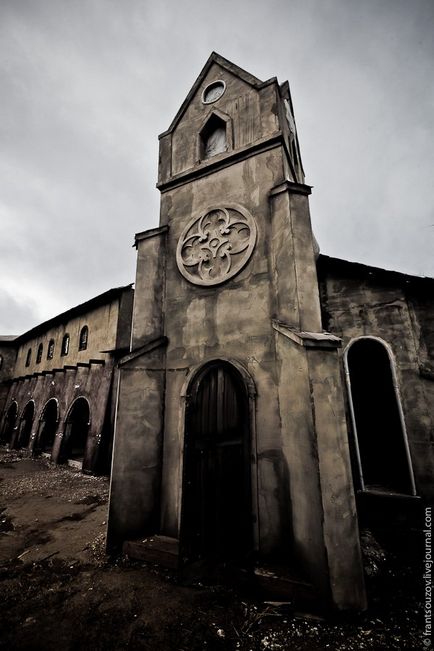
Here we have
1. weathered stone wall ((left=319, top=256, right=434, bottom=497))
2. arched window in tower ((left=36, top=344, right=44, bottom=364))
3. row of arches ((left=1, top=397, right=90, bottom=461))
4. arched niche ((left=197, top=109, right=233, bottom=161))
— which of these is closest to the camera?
weathered stone wall ((left=319, top=256, right=434, bottom=497))

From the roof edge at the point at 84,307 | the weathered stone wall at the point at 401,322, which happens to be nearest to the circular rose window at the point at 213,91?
the weathered stone wall at the point at 401,322

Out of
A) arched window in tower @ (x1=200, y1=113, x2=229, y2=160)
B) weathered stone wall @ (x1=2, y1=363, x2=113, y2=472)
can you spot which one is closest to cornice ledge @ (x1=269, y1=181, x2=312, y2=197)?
arched window in tower @ (x1=200, y1=113, x2=229, y2=160)

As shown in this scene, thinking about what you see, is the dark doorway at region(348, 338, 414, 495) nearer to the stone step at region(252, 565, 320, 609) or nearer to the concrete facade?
the stone step at region(252, 565, 320, 609)

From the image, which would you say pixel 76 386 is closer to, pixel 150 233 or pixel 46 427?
pixel 46 427

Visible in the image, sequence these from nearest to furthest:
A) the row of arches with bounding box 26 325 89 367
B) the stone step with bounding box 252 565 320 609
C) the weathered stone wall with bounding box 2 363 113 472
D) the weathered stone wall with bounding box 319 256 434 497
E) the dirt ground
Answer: the dirt ground
the stone step with bounding box 252 565 320 609
the weathered stone wall with bounding box 319 256 434 497
the weathered stone wall with bounding box 2 363 113 472
the row of arches with bounding box 26 325 89 367

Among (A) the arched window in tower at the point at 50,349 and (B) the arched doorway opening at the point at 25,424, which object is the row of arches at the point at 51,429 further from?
(A) the arched window in tower at the point at 50,349

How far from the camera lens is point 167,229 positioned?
6688 mm

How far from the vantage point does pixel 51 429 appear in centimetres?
1753

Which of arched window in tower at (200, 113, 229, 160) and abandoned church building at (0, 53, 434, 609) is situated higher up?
arched window in tower at (200, 113, 229, 160)

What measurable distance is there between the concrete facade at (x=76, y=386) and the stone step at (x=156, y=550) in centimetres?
735


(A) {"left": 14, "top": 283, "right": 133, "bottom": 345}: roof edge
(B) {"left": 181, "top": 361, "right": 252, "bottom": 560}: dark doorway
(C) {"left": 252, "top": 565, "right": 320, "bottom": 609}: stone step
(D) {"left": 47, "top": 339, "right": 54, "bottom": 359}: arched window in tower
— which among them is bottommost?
(C) {"left": 252, "top": 565, "right": 320, "bottom": 609}: stone step

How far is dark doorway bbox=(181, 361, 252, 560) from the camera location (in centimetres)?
443

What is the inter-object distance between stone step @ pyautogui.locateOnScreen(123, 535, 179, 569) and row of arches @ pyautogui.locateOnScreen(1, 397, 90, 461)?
8554mm

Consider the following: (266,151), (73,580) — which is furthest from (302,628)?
Answer: (266,151)
